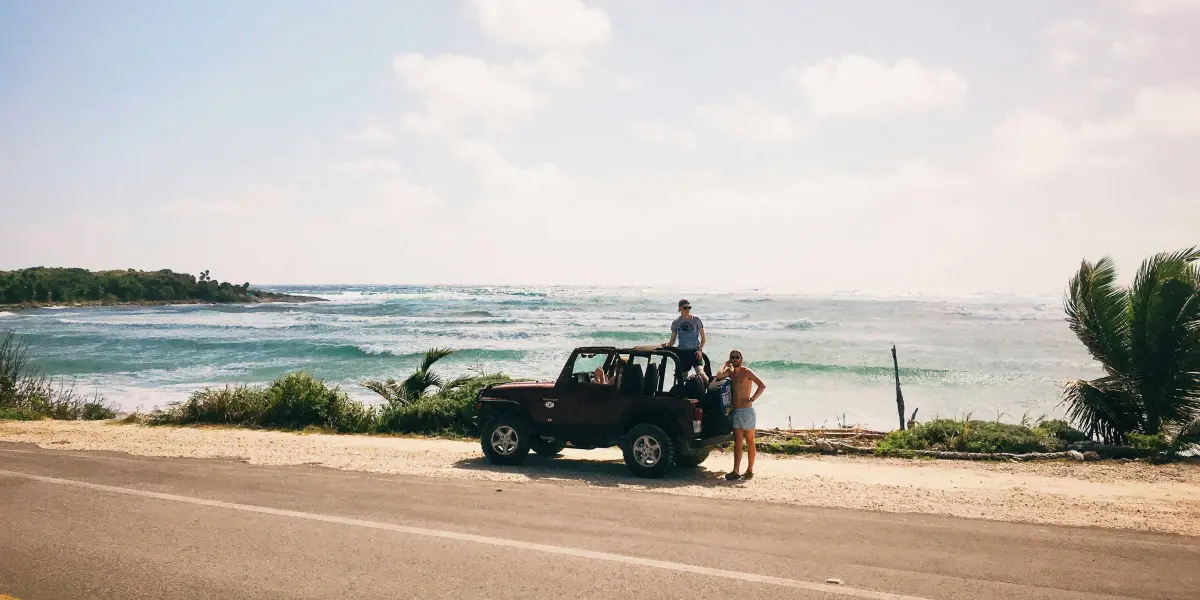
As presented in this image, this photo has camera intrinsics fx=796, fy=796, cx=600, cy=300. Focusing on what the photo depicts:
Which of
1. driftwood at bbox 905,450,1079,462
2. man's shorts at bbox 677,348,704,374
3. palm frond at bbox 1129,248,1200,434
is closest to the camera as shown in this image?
man's shorts at bbox 677,348,704,374

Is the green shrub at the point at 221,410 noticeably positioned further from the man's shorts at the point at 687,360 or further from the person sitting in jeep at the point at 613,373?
the man's shorts at the point at 687,360

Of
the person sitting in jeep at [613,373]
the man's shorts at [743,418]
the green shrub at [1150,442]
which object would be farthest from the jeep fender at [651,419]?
the green shrub at [1150,442]

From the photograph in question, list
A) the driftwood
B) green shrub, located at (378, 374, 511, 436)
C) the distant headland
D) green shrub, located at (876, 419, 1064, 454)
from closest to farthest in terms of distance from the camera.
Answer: the driftwood → green shrub, located at (876, 419, 1064, 454) → green shrub, located at (378, 374, 511, 436) → the distant headland

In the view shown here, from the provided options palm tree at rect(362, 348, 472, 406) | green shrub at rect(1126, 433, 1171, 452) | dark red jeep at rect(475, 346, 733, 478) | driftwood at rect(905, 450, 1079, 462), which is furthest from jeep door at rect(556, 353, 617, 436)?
green shrub at rect(1126, 433, 1171, 452)

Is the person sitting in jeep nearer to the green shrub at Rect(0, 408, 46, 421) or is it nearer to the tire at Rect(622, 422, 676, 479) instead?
the tire at Rect(622, 422, 676, 479)

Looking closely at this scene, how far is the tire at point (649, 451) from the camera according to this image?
11.0 metres

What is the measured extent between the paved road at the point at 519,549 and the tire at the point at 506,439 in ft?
6.53

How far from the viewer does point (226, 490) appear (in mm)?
9719

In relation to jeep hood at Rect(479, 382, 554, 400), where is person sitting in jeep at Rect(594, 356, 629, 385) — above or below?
above

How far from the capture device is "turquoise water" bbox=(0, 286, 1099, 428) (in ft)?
93.1

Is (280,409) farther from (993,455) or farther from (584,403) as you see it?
(993,455)

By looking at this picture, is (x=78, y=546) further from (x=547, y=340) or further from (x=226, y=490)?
(x=547, y=340)

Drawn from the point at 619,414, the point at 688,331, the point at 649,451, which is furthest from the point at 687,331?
the point at 649,451

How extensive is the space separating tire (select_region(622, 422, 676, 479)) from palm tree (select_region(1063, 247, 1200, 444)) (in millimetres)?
7768
